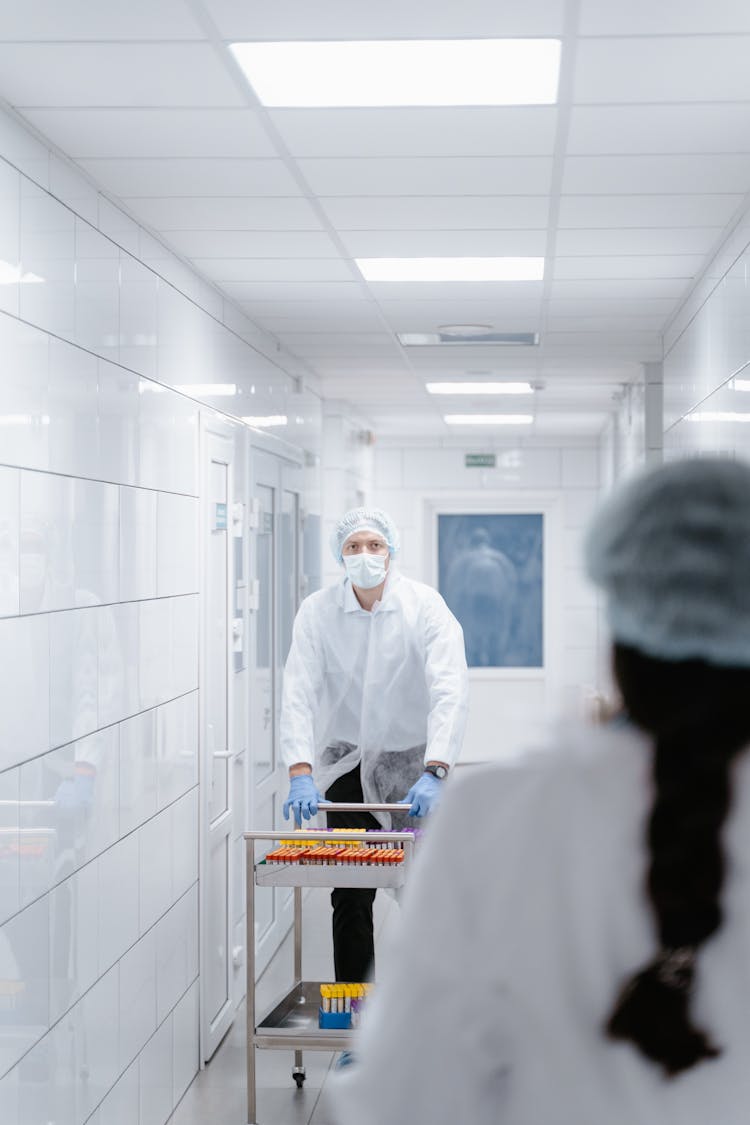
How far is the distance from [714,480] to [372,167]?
201 cm

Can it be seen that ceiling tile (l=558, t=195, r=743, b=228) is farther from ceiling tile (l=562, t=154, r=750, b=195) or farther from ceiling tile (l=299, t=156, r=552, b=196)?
ceiling tile (l=299, t=156, r=552, b=196)

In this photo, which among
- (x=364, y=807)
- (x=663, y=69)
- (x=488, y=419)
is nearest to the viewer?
(x=663, y=69)

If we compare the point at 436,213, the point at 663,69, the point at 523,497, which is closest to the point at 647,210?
the point at 436,213

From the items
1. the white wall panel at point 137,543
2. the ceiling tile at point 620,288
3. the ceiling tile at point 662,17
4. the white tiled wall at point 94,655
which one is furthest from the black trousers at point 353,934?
the ceiling tile at point 662,17

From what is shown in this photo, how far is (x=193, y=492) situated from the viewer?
3.85 meters

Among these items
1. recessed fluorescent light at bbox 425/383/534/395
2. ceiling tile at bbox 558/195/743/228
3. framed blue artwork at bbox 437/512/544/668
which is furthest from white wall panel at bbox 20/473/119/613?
framed blue artwork at bbox 437/512/544/668

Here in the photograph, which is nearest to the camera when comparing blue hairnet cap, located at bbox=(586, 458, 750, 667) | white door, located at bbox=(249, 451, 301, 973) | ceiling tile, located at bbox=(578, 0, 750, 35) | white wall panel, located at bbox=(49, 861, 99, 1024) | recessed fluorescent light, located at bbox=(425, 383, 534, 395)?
blue hairnet cap, located at bbox=(586, 458, 750, 667)

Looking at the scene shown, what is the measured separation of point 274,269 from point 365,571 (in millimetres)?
942

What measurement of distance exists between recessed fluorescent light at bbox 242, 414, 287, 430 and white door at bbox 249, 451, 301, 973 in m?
0.12

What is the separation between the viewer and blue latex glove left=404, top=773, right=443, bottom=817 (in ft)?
10.8

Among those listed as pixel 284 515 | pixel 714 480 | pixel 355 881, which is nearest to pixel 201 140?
pixel 355 881

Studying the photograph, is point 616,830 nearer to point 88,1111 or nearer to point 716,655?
point 716,655

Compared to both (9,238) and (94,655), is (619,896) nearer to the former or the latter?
(9,238)

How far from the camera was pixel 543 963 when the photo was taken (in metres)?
1.04
